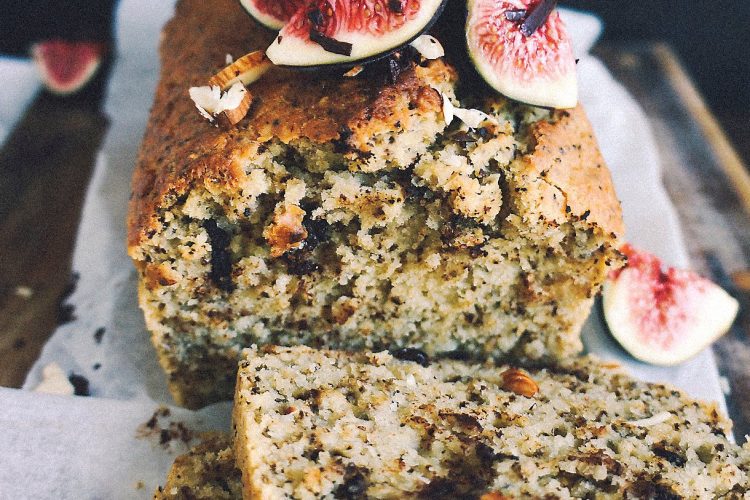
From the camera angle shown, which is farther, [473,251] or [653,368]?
[653,368]

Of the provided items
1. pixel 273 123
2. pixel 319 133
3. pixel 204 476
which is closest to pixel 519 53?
pixel 319 133

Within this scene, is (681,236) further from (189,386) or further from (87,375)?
(87,375)

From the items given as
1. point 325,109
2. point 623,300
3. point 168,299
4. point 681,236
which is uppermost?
point 325,109

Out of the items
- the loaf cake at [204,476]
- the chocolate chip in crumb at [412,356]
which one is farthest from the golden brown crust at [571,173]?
the loaf cake at [204,476]

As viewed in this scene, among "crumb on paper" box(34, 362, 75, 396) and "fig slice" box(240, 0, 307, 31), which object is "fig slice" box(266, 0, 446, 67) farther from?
"crumb on paper" box(34, 362, 75, 396)

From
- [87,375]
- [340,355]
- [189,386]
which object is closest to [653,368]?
[340,355]

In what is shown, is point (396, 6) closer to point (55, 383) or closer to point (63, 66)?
point (55, 383)

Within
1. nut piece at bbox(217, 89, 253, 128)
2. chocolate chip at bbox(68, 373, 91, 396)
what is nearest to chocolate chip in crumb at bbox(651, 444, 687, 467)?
nut piece at bbox(217, 89, 253, 128)

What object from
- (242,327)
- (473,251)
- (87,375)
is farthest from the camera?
(87,375)

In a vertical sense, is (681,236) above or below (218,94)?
below
